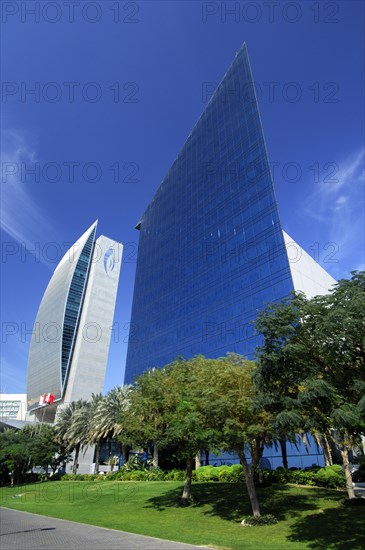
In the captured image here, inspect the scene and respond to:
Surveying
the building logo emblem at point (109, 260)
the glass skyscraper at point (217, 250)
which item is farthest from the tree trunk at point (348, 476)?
the building logo emblem at point (109, 260)

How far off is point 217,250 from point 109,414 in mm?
34655

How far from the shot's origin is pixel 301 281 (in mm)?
48156

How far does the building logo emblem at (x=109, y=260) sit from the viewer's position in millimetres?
120969

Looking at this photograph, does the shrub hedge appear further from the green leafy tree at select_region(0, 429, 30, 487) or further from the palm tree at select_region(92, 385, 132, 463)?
the green leafy tree at select_region(0, 429, 30, 487)

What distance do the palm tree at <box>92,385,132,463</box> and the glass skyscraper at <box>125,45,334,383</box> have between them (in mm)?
17556

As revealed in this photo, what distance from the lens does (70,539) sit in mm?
15758

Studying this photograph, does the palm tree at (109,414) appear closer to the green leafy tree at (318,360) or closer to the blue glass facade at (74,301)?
the green leafy tree at (318,360)

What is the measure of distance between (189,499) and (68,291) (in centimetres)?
9250

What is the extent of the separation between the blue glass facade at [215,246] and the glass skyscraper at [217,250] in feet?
0.68

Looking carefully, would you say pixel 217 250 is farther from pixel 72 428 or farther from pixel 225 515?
pixel 225 515

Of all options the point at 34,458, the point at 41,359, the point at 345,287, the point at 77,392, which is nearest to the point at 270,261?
the point at 345,287

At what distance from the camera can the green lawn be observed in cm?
1483

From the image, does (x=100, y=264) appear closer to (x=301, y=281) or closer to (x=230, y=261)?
(x=230, y=261)

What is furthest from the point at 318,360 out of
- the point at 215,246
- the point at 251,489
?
the point at 215,246
